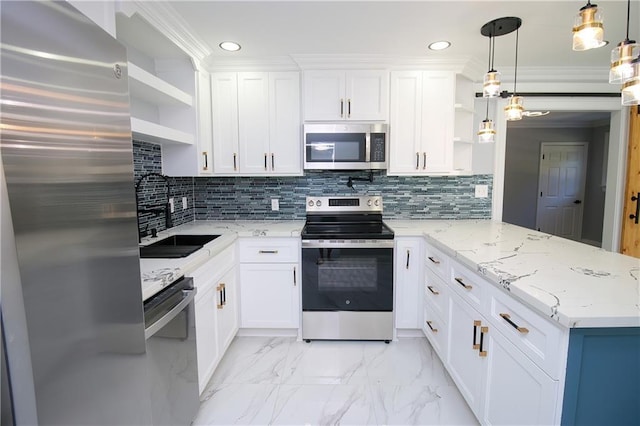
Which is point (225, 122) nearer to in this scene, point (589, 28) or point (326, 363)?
point (326, 363)

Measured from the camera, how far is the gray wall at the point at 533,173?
19.2 feet

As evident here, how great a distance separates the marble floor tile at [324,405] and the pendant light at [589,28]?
200 centimetres

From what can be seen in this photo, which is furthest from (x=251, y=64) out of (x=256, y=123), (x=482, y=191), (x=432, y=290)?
(x=482, y=191)

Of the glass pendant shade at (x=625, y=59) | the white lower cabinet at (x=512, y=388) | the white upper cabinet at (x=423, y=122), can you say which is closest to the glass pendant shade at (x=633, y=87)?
the glass pendant shade at (x=625, y=59)

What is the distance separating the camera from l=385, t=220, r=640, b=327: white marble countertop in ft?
3.14

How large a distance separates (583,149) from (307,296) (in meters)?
6.60

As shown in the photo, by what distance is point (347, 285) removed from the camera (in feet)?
7.73

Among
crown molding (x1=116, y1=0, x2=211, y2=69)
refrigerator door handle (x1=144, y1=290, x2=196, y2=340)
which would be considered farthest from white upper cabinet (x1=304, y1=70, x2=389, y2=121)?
refrigerator door handle (x1=144, y1=290, x2=196, y2=340)

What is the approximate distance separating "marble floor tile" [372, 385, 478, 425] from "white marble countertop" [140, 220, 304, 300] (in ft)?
4.02

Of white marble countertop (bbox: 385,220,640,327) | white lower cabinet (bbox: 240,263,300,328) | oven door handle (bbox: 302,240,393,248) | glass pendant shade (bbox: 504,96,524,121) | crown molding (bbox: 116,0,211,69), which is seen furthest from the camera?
white lower cabinet (bbox: 240,263,300,328)

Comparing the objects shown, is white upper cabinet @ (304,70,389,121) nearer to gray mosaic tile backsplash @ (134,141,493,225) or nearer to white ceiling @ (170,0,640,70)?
white ceiling @ (170,0,640,70)

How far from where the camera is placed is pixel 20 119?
59 cm

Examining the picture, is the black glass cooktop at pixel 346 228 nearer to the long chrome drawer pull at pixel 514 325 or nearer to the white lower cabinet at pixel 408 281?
the white lower cabinet at pixel 408 281

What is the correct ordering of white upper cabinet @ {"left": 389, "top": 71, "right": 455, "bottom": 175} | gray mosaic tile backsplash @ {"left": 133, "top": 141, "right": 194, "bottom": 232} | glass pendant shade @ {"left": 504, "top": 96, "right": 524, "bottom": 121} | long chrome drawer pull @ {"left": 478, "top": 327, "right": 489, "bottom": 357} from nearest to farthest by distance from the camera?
long chrome drawer pull @ {"left": 478, "top": 327, "right": 489, "bottom": 357} < glass pendant shade @ {"left": 504, "top": 96, "right": 524, "bottom": 121} < gray mosaic tile backsplash @ {"left": 133, "top": 141, "right": 194, "bottom": 232} < white upper cabinet @ {"left": 389, "top": 71, "right": 455, "bottom": 175}
